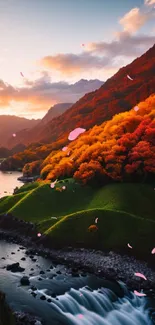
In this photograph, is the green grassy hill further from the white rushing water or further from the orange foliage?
the white rushing water

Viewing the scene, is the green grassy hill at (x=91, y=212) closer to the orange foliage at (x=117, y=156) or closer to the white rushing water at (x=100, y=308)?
the orange foliage at (x=117, y=156)

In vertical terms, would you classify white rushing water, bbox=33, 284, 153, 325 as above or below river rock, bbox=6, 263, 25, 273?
below

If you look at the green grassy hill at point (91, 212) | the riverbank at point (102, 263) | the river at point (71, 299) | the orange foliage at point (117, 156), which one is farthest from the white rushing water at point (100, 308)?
the orange foliage at point (117, 156)

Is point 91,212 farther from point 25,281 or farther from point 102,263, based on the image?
point 25,281

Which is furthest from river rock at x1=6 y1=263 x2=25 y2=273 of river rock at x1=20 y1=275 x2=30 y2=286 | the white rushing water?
the white rushing water

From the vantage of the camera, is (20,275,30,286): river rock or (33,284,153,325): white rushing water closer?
(33,284,153,325): white rushing water

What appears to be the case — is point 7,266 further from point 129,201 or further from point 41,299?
point 129,201

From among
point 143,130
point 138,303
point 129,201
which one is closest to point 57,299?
point 138,303

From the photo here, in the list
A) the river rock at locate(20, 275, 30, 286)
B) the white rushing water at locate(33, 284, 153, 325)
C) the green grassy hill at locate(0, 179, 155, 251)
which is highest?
the green grassy hill at locate(0, 179, 155, 251)
